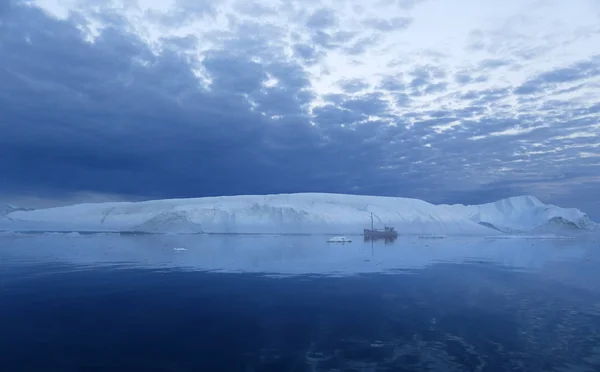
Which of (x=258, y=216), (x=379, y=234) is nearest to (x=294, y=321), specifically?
(x=379, y=234)

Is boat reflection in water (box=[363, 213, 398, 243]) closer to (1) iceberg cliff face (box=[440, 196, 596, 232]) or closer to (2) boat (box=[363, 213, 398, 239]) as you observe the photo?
(2) boat (box=[363, 213, 398, 239])

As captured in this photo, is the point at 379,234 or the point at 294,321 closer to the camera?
the point at 294,321

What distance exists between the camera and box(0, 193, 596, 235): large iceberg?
165 feet

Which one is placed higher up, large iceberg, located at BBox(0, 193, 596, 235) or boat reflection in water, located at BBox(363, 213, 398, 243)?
large iceberg, located at BBox(0, 193, 596, 235)

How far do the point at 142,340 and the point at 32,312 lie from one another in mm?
3386

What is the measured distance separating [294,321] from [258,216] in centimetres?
4330

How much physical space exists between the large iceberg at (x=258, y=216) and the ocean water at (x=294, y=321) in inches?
1347

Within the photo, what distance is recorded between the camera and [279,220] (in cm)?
5141

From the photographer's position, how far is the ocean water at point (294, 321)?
6195mm

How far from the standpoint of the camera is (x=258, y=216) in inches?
2031

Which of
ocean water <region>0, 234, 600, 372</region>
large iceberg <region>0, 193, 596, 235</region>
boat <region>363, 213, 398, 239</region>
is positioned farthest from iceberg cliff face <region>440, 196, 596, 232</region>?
ocean water <region>0, 234, 600, 372</region>

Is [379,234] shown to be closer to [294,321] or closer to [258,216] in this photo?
[258,216]

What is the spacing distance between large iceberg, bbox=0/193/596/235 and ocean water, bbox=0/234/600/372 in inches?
1347

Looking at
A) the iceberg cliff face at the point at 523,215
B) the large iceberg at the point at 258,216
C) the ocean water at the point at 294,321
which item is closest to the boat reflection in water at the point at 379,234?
the large iceberg at the point at 258,216
